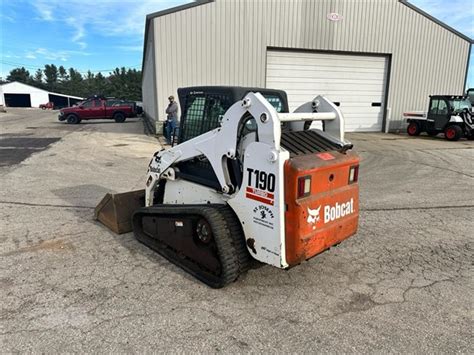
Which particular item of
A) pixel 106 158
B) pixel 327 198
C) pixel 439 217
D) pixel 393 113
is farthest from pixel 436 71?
pixel 327 198

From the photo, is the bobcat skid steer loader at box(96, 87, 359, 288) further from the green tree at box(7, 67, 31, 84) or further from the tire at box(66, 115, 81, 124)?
the green tree at box(7, 67, 31, 84)

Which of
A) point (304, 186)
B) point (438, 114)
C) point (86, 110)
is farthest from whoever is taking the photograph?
point (86, 110)

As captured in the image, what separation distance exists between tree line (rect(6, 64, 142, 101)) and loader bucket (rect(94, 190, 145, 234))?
308 ft

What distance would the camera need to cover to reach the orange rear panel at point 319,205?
9.52 feet

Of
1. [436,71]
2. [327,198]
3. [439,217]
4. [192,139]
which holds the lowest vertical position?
[439,217]

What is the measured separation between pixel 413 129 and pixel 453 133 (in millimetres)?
1999

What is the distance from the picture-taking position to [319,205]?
3.10 metres

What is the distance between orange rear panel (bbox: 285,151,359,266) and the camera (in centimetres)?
290

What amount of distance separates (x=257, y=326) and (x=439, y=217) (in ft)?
13.6

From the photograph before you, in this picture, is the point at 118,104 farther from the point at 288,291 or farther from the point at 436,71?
the point at 288,291

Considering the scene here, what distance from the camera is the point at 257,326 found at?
2783 millimetres

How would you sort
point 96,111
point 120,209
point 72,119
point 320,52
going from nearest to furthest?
point 120,209 → point 320,52 → point 72,119 → point 96,111

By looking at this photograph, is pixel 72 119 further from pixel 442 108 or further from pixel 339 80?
pixel 442 108

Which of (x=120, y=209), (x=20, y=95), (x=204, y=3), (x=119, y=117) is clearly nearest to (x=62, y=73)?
(x=20, y=95)
